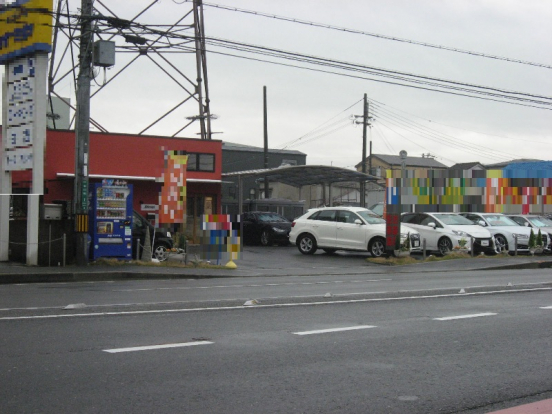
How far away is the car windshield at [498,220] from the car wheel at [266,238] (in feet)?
29.2

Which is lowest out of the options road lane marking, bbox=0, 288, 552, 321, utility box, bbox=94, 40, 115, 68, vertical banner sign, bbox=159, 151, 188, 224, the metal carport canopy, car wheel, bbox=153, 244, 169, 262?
road lane marking, bbox=0, 288, 552, 321

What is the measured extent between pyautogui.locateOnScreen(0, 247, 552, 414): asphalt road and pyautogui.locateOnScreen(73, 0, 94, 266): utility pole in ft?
20.1

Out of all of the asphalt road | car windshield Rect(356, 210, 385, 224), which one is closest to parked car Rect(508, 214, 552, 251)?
car windshield Rect(356, 210, 385, 224)

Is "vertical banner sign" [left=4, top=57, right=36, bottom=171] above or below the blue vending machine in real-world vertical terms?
above

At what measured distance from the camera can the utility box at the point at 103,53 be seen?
20.0m

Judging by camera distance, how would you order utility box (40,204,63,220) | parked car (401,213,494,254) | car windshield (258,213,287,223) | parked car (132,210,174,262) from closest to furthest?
utility box (40,204,63,220) → parked car (132,210,174,262) → parked car (401,213,494,254) → car windshield (258,213,287,223)

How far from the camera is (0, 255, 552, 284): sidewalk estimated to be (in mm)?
17391

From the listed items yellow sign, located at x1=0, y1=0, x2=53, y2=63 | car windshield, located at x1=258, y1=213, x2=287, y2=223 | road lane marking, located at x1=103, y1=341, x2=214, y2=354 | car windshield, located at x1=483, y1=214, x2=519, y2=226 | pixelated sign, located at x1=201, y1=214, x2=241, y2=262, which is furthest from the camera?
car windshield, located at x1=258, y1=213, x2=287, y2=223

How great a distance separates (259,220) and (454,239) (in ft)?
30.0

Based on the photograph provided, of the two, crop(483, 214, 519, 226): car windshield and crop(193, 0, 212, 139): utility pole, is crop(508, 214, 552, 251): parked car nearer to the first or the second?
crop(483, 214, 519, 226): car windshield

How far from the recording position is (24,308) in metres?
10.8

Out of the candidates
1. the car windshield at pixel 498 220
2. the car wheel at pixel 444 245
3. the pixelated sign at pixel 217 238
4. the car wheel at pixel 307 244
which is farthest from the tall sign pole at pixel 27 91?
the car windshield at pixel 498 220

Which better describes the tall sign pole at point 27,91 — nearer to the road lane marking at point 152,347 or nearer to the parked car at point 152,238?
the parked car at point 152,238

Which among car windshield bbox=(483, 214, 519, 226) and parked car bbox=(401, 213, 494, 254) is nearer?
parked car bbox=(401, 213, 494, 254)
